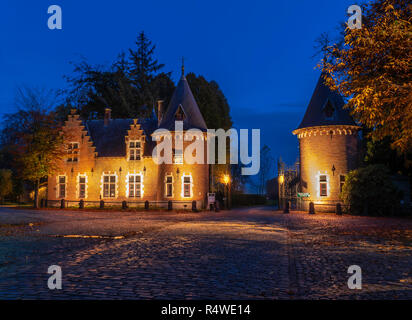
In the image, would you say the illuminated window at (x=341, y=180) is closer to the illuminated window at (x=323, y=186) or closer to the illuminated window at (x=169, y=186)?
the illuminated window at (x=323, y=186)

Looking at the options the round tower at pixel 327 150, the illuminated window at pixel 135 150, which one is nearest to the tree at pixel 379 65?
the round tower at pixel 327 150

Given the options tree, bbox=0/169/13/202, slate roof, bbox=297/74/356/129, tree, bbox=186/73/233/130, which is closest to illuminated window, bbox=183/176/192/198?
slate roof, bbox=297/74/356/129

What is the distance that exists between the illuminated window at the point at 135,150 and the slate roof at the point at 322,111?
13.9m

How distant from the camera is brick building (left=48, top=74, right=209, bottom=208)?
103ft

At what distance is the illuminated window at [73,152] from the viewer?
33.8 m

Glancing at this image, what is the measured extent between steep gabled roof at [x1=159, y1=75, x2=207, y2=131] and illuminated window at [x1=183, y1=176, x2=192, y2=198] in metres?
4.22

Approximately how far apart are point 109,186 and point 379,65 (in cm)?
2530

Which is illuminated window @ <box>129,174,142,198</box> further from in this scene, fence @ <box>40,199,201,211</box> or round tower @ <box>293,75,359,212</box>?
round tower @ <box>293,75,359,212</box>

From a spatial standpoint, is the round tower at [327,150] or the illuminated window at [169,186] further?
the illuminated window at [169,186]

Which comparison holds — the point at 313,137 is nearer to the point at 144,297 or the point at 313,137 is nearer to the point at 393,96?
the point at 393,96

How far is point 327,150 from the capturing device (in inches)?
1156

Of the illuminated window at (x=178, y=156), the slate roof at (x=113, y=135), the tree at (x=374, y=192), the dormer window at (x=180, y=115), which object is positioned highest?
the dormer window at (x=180, y=115)

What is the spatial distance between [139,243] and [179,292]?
5.48 m
